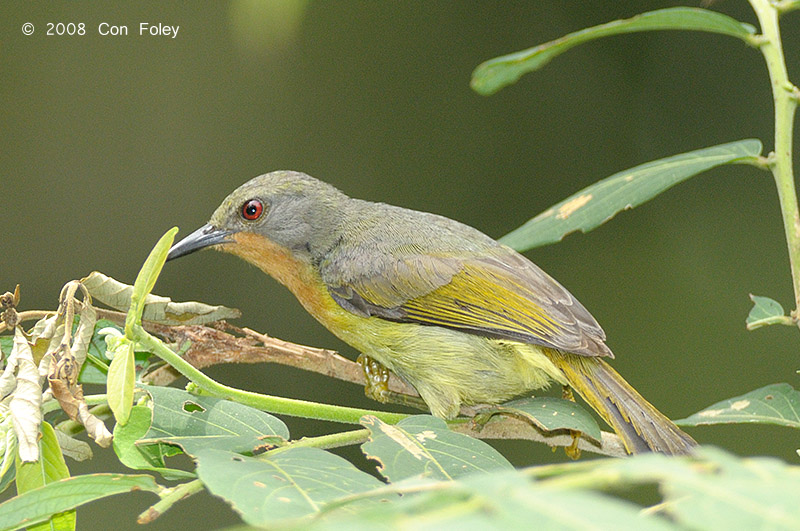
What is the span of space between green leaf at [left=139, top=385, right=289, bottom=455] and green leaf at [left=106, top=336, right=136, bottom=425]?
0.59 ft

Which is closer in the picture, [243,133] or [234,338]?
[234,338]

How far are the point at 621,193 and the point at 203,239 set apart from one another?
5.17 ft

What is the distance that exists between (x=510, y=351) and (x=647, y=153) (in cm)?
496

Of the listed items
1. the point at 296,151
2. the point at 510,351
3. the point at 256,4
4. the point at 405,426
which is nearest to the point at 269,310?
the point at 296,151

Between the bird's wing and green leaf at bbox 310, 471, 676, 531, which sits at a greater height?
green leaf at bbox 310, 471, 676, 531

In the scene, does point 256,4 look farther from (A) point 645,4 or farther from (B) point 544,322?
(A) point 645,4

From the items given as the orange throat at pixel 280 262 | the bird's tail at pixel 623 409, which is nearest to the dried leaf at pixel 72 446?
the orange throat at pixel 280 262

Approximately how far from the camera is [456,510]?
61cm

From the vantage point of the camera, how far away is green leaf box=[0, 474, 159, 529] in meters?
1.25

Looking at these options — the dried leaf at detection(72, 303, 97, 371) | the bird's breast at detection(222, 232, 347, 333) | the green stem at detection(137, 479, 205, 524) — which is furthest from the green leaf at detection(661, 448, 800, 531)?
the bird's breast at detection(222, 232, 347, 333)

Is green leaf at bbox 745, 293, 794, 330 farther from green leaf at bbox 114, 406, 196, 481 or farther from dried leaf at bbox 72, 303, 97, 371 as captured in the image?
dried leaf at bbox 72, 303, 97, 371

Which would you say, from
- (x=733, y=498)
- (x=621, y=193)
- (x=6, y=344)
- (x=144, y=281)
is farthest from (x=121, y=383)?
(x=621, y=193)

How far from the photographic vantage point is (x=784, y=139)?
6.64 ft

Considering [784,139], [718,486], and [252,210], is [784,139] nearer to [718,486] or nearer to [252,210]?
[718,486]
